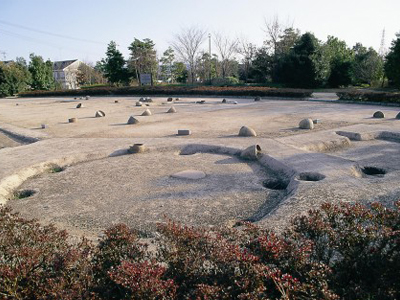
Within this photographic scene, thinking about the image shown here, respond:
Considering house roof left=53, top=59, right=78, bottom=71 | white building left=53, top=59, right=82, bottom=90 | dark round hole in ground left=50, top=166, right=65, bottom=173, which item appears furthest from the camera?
house roof left=53, top=59, right=78, bottom=71

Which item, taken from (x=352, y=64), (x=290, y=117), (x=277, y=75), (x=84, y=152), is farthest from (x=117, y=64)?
(x=84, y=152)

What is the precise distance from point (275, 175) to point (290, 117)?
7544 millimetres

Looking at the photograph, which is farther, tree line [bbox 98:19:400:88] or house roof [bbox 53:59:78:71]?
house roof [bbox 53:59:78:71]

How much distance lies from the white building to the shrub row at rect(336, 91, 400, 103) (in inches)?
1975

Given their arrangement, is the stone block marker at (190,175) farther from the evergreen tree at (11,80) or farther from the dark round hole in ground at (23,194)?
the evergreen tree at (11,80)

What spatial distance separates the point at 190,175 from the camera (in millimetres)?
5973

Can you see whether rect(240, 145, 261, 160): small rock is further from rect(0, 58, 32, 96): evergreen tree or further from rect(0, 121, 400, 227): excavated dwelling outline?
rect(0, 58, 32, 96): evergreen tree

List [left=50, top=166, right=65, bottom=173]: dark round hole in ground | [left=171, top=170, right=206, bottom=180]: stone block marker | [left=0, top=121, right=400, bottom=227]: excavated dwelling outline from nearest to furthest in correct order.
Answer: [left=0, top=121, right=400, bottom=227]: excavated dwelling outline
[left=171, top=170, right=206, bottom=180]: stone block marker
[left=50, top=166, right=65, bottom=173]: dark round hole in ground

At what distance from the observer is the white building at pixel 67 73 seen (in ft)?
195

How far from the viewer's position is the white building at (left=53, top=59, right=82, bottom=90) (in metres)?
59.5

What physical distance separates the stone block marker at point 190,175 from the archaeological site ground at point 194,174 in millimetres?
20

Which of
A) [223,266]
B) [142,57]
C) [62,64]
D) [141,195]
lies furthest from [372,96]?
[62,64]

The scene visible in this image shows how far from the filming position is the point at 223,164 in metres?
6.68

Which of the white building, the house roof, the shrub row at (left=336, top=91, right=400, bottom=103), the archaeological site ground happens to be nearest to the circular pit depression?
the archaeological site ground
